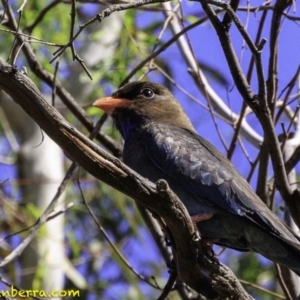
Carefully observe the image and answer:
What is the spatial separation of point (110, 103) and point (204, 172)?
3.92ft

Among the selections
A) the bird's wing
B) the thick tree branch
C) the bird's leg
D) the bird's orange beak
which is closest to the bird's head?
the bird's orange beak

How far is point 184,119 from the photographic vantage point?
248 inches

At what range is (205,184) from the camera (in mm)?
4965

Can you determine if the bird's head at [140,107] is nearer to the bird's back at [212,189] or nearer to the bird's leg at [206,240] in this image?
the bird's back at [212,189]

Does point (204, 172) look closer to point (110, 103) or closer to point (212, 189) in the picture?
point (212, 189)

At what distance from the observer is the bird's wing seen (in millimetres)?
4723

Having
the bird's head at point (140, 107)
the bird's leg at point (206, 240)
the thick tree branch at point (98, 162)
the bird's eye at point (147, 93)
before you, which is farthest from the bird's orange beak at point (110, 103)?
the thick tree branch at point (98, 162)

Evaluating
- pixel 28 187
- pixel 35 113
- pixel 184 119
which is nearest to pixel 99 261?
pixel 28 187

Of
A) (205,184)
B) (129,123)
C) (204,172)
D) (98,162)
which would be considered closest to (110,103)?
(129,123)

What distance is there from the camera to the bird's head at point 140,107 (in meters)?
5.89

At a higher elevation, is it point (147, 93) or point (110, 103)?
point (147, 93)

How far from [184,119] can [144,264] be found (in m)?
4.79

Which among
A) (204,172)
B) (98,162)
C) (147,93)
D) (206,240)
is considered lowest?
(98,162)

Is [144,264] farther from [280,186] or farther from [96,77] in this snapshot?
[280,186]
